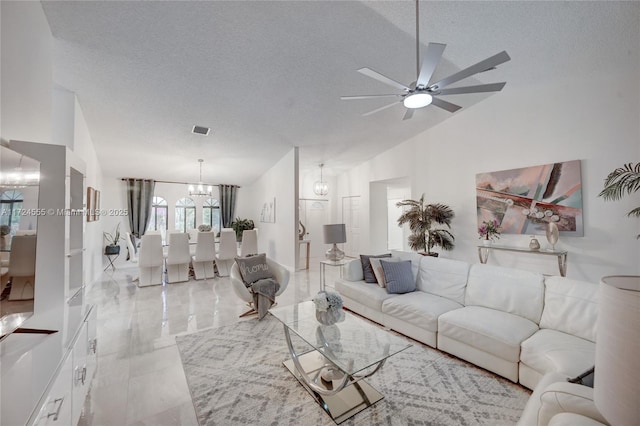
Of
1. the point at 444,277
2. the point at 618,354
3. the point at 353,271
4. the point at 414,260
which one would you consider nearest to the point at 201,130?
the point at 353,271

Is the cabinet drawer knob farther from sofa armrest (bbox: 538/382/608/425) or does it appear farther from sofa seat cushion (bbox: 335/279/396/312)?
sofa seat cushion (bbox: 335/279/396/312)

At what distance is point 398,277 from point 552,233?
8.44 ft

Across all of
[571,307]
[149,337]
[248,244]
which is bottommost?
[149,337]

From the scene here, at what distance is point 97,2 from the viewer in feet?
7.41

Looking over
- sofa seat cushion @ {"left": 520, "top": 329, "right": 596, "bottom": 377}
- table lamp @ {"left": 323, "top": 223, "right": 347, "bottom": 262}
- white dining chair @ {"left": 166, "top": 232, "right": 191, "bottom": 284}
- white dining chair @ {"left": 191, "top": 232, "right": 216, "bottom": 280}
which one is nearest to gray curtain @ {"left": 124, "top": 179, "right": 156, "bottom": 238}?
white dining chair @ {"left": 166, "top": 232, "right": 191, "bottom": 284}

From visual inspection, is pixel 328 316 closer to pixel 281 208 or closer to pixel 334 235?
pixel 334 235

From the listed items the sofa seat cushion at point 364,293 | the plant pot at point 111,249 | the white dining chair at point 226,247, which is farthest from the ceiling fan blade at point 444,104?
the plant pot at point 111,249

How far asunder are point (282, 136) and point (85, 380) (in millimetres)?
4587

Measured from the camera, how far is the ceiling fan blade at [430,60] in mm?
1858

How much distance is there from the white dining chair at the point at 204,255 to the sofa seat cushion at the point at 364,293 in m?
3.19

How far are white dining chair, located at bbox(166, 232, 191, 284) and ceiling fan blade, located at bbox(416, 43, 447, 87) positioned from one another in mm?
5043

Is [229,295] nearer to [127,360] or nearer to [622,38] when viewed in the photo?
[127,360]

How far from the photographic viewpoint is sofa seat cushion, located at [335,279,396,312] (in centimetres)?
312

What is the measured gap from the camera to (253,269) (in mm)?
3688
